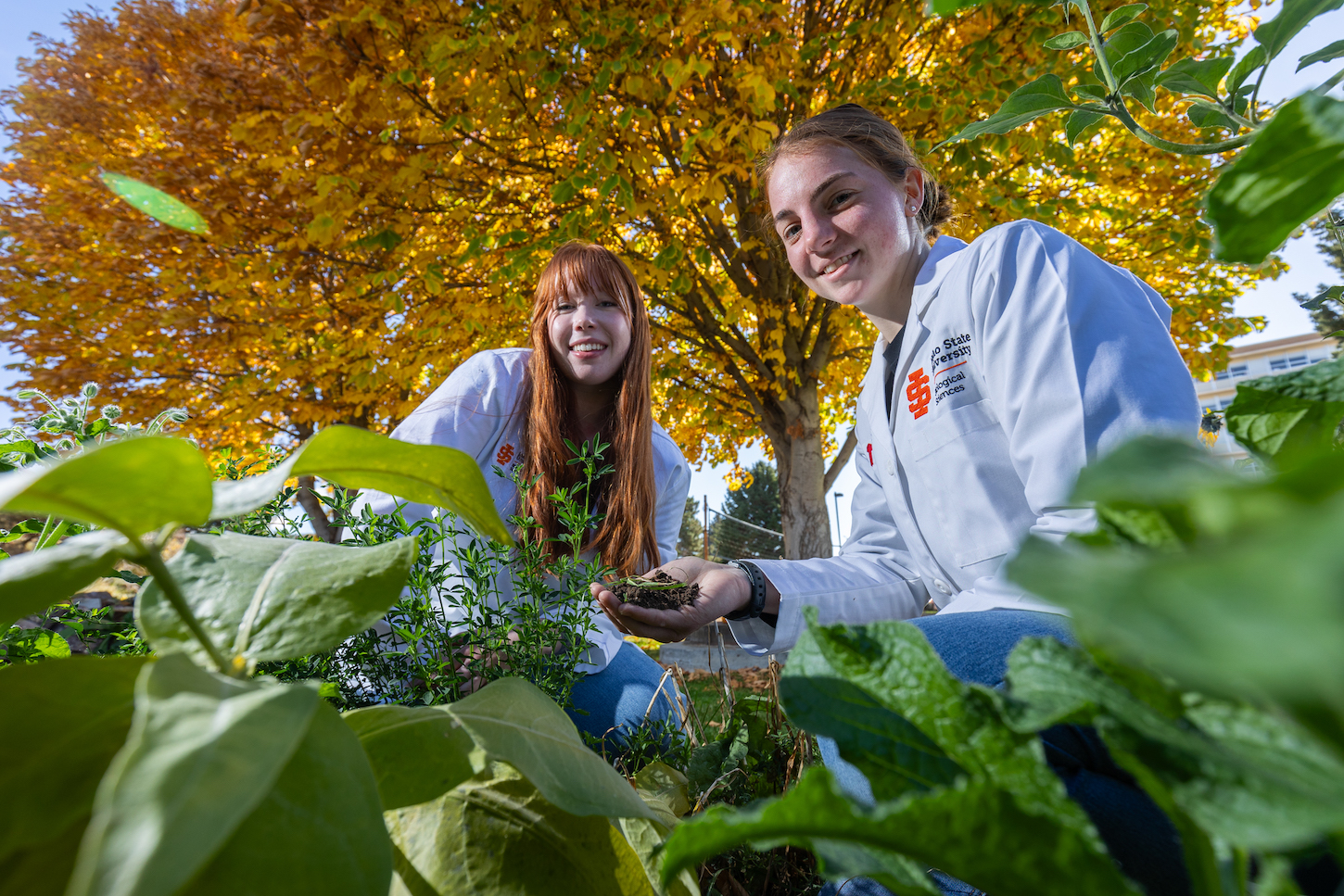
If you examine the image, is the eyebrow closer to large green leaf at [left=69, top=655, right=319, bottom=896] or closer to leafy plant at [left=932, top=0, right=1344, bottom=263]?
leafy plant at [left=932, top=0, right=1344, bottom=263]

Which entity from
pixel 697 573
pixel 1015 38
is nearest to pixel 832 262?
pixel 697 573

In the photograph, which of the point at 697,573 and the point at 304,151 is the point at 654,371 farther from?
the point at 697,573

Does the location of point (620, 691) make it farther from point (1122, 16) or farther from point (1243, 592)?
point (1243, 592)

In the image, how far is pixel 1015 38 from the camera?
5059 millimetres

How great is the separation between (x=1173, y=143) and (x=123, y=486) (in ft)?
2.08

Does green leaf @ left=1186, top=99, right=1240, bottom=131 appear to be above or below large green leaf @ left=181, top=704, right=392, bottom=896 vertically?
above

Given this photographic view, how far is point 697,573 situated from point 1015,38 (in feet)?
17.2

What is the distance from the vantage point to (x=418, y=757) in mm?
385

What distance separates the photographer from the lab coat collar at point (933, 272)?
6.98 ft

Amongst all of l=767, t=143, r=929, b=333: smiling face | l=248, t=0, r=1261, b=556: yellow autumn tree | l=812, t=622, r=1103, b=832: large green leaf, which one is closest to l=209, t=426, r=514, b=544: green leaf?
l=812, t=622, r=1103, b=832: large green leaf

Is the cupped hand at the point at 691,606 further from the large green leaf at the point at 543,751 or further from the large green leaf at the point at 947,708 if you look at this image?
the large green leaf at the point at 947,708

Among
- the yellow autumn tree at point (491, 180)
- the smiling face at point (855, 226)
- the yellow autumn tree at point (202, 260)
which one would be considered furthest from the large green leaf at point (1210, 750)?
the yellow autumn tree at point (202, 260)

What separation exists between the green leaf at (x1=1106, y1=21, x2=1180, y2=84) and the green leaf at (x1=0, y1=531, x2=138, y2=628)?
0.73 metres

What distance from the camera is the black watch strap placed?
71.2 inches
